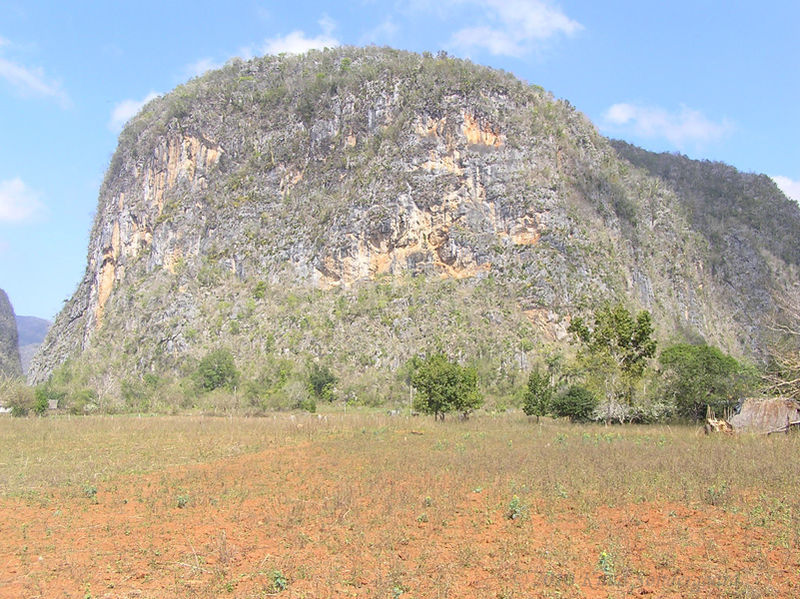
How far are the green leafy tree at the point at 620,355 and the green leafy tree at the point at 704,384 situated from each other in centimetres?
175

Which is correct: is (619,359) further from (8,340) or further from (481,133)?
(8,340)

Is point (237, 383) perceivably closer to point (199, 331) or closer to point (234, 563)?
point (199, 331)

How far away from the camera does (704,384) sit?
1222 inches

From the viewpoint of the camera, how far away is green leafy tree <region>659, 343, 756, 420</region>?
101 ft

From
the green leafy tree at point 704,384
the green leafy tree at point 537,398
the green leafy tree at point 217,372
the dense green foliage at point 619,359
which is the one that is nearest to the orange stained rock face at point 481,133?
the green leafy tree at point 217,372

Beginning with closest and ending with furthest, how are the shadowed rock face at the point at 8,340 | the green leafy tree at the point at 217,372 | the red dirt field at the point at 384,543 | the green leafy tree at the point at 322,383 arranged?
the red dirt field at the point at 384,543 < the green leafy tree at the point at 322,383 < the green leafy tree at the point at 217,372 < the shadowed rock face at the point at 8,340

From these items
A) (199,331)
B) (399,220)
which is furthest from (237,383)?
(399,220)

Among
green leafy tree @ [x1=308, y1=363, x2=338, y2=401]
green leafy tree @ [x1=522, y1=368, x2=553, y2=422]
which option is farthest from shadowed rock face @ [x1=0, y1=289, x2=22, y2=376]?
green leafy tree @ [x1=522, y1=368, x2=553, y2=422]

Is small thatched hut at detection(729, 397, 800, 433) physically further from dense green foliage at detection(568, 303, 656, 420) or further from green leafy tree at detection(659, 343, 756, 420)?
dense green foliage at detection(568, 303, 656, 420)

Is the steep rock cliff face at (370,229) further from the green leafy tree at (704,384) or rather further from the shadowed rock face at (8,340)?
the shadowed rock face at (8,340)

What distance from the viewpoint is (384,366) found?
62.2 meters

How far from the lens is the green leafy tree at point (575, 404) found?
112ft

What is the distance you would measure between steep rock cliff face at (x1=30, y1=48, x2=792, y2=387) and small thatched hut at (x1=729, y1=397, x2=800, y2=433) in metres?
33.2

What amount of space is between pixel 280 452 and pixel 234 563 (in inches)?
526
